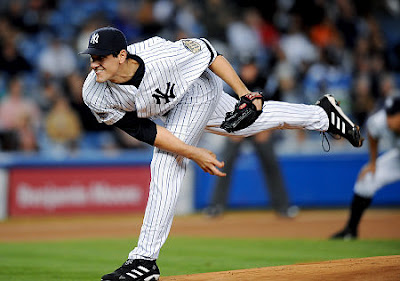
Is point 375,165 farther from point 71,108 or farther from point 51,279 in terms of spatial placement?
point 71,108

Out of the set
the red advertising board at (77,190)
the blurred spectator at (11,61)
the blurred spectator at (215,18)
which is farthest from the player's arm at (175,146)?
the blurred spectator at (215,18)

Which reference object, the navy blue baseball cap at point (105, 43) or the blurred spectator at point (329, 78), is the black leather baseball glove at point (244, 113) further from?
the blurred spectator at point (329, 78)

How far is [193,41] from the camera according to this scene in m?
5.22

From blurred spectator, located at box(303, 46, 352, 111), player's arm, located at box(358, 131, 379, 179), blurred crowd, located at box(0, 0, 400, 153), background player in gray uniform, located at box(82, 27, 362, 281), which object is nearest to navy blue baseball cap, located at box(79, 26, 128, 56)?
background player in gray uniform, located at box(82, 27, 362, 281)

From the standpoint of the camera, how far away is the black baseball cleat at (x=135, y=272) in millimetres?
4633

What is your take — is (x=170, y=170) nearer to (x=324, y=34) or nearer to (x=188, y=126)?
(x=188, y=126)

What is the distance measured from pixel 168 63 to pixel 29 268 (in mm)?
2468

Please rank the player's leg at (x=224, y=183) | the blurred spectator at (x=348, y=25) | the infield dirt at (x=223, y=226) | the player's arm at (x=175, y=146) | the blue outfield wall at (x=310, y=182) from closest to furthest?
the player's arm at (x=175, y=146) → the infield dirt at (x=223, y=226) → the player's leg at (x=224, y=183) → the blue outfield wall at (x=310, y=182) → the blurred spectator at (x=348, y=25)

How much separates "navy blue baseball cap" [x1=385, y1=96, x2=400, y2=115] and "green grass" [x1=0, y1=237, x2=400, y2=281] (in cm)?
155

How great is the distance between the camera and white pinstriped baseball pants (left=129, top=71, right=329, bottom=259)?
15.8ft

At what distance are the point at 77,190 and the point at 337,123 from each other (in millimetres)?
6776

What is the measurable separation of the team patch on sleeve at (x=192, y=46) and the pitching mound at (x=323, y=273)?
5.67 feet

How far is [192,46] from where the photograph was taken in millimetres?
5141

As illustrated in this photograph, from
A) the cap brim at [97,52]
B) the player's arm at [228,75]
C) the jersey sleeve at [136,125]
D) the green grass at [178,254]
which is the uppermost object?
the cap brim at [97,52]
